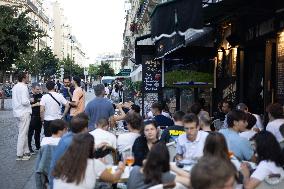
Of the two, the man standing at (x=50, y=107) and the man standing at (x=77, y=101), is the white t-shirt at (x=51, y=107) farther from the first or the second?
the man standing at (x=77, y=101)

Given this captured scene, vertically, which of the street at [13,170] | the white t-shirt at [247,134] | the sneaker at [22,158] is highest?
the white t-shirt at [247,134]

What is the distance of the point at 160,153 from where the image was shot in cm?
480

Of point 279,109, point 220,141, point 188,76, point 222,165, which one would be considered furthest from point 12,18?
point 222,165

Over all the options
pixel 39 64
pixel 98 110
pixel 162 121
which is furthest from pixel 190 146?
pixel 39 64

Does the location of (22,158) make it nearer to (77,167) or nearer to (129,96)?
(77,167)

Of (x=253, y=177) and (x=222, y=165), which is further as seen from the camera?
(x=253, y=177)

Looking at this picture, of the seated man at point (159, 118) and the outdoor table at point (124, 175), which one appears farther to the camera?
the seated man at point (159, 118)

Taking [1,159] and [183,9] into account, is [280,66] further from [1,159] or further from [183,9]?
[1,159]

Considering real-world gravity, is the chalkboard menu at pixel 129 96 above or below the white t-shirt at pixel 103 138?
below

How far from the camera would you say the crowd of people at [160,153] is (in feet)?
15.7

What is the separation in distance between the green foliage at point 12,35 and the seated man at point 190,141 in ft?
75.7

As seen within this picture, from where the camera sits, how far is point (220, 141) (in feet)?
18.0

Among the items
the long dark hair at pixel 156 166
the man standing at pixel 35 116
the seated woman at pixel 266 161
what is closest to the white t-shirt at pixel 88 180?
the long dark hair at pixel 156 166

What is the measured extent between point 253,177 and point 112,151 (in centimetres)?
273
